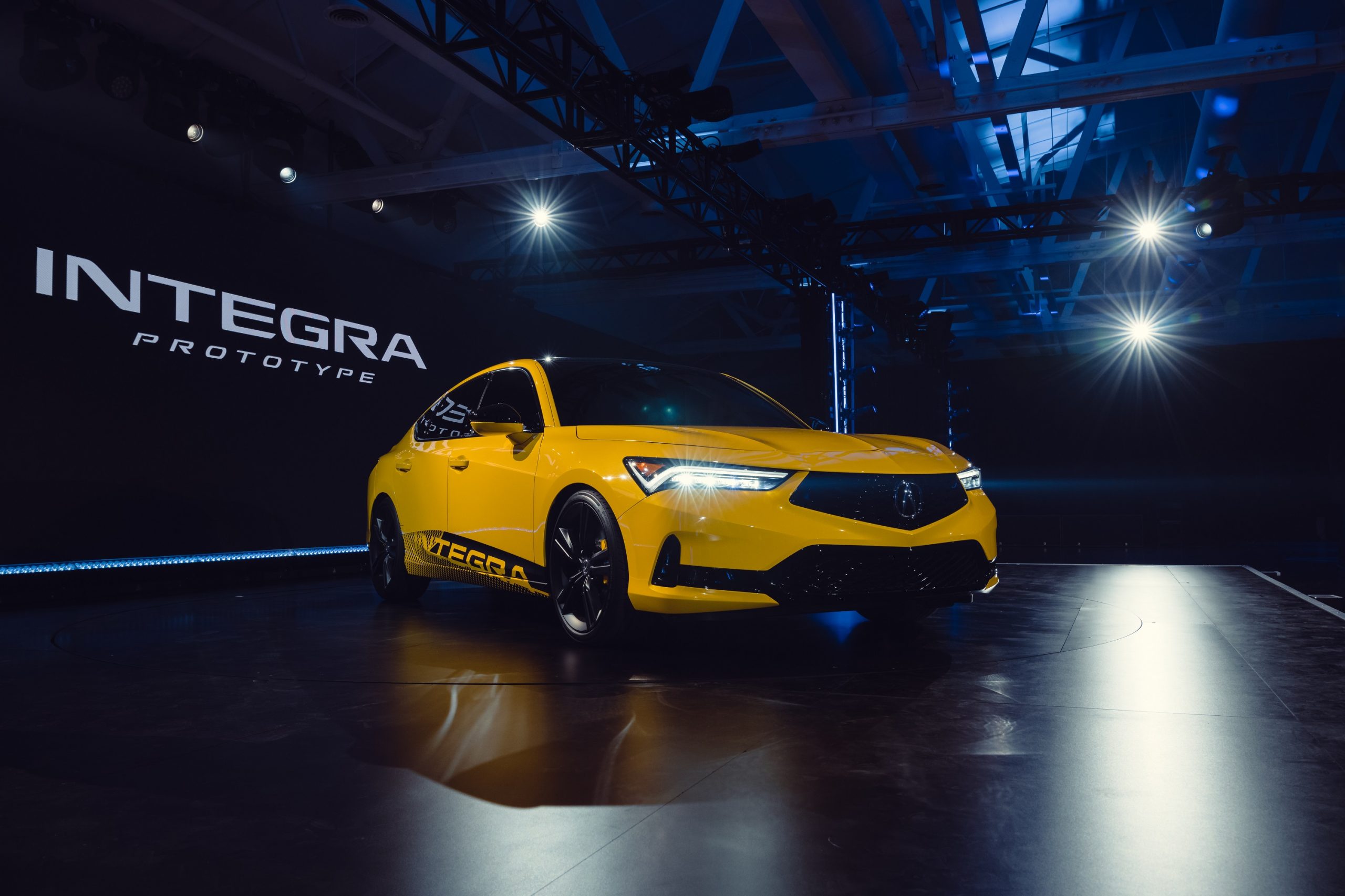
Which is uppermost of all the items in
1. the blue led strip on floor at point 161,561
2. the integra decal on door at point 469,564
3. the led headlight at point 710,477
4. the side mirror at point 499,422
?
the side mirror at point 499,422

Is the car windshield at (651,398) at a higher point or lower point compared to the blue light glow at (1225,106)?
lower

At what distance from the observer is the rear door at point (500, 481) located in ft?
16.3

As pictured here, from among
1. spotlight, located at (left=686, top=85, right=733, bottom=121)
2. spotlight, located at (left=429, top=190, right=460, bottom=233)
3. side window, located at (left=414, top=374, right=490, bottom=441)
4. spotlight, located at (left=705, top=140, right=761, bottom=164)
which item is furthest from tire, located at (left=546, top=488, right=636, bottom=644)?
spotlight, located at (left=429, top=190, right=460, bottom=233)

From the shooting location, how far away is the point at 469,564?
5.49m

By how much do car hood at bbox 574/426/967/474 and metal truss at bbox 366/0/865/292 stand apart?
4.13 m

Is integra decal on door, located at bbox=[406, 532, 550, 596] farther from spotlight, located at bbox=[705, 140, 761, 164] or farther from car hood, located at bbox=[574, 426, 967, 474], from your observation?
spotlight, located at bbox=[705, 140, 761, 164]

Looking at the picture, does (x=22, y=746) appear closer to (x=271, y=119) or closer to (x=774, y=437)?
(x=774, y=437)

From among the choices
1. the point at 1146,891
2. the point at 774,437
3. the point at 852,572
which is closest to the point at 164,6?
the point at 774,437

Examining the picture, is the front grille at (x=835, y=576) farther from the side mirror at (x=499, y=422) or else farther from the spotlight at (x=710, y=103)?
the spotlight at (x=710, y=103)

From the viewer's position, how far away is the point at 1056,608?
6.30 meters

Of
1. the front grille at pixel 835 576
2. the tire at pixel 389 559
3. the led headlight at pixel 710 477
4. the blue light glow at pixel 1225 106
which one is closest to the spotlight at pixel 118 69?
the tire at pixel 389 559

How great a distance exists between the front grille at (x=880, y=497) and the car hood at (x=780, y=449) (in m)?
0.04

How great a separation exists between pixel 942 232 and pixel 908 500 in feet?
39.9

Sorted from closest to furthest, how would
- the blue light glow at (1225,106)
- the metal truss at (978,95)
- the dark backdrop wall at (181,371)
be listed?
the dark backdrop wall at (181,371), the metal truss at (978,95), the blue light glow at (1225,106)
